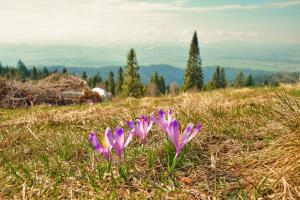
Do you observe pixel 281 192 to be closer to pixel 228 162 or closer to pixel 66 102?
→ pixel 228 162

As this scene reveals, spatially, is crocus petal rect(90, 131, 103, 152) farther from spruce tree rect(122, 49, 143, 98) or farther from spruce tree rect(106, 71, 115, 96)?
spruce tree rect(106, 71, 115, 96)

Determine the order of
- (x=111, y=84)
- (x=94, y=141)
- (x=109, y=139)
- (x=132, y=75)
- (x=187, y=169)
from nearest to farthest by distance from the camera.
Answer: (x=94, y=141) → (x=109, y=139) → (x=187, y=169) → (x=132, y=75) → (x=111, y=84)

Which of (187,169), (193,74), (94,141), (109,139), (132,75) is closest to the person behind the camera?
(94,141)

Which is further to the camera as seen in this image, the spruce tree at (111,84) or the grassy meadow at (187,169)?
the spruce tree at (111,84)

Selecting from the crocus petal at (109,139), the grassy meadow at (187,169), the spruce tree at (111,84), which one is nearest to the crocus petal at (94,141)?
the crocus petal at (109,139)

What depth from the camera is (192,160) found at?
11.5 ft

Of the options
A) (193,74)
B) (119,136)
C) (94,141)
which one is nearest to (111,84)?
(193,74)

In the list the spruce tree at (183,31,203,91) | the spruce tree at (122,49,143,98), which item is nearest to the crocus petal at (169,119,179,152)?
the spruce tree at (122,49,143,98)

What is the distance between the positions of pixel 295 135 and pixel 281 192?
0.80 m

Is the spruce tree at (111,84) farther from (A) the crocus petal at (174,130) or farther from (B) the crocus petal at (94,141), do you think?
(B) the crocus petal at (94,141)

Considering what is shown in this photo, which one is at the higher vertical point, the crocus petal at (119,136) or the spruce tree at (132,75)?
the crocus petal at (119,136)

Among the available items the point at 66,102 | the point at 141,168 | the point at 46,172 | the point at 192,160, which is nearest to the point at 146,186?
the point at 141,168

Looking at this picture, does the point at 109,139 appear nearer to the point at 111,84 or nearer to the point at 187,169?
the point at 187,169

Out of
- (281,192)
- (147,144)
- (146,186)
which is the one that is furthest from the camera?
(147,144)
